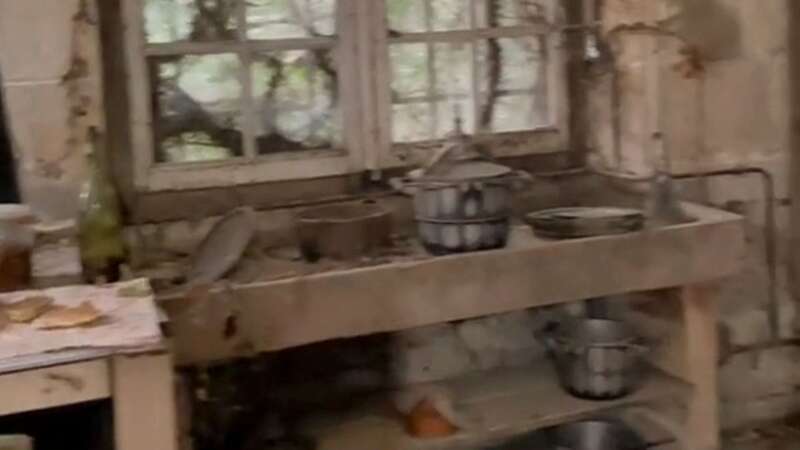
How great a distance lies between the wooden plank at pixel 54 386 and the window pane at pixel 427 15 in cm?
173

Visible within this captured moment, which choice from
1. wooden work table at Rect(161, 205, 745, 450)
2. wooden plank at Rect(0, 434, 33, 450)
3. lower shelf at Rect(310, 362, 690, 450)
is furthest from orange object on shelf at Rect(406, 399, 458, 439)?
wooden plank at Rect(0, 434, 33, 450)

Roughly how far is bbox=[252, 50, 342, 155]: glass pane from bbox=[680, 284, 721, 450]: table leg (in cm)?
112

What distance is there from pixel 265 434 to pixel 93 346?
109 cm

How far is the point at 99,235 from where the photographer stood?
287cm

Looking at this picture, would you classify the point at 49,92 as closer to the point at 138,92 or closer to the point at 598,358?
the point at 138,92

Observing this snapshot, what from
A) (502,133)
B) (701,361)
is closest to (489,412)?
(701,361)

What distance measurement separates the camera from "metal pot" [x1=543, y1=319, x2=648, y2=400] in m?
3.39

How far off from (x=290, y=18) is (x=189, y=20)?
29cm

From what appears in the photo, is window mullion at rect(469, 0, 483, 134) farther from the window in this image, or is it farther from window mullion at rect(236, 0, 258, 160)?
window mullion at rect(236, 0, 258, 160)

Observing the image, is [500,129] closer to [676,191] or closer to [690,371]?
[676,191]

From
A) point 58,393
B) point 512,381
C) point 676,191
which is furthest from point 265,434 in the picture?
point 676,191

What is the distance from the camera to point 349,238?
10.3 feet

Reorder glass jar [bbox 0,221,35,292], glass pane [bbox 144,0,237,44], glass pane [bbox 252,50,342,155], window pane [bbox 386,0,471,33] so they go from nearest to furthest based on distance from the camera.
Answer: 1. glass jar [bbox 0,221,35,292]
2. glass pane [bbox 144,0,237,44]
3. glass pane [bbox 252,50,342,155]
4. window pane [bbox 386,0,471,33]

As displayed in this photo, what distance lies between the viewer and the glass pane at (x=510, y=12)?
3.71 m
